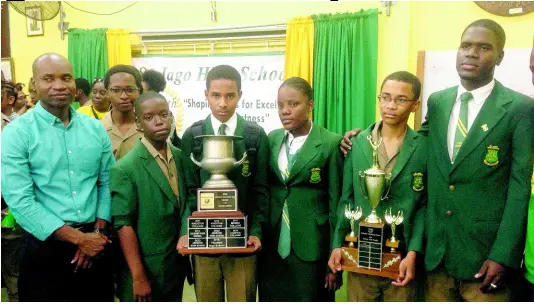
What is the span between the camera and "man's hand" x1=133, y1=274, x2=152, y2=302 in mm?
Answer: 1934

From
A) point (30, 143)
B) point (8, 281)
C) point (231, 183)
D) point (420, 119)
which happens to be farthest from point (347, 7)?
point (8, 281)

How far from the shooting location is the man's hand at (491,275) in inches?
66.0

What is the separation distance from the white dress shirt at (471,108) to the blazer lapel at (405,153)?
6.2 inches

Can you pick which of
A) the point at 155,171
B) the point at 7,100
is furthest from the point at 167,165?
the point at 7,100

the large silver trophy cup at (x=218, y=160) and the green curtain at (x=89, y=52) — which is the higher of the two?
the green curtain at (x=89, y=52)

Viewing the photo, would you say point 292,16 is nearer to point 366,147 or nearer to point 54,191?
point 366,147

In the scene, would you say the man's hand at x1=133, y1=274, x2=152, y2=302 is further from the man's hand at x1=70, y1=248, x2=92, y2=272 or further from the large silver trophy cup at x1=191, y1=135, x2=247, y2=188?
the large silver trophy cup at x1=191, y1=135, x2=247, y2=188

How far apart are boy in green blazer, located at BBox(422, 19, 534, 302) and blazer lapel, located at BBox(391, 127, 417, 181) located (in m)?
0.10

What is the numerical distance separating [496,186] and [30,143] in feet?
6.47

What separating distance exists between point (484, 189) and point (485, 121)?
271mm

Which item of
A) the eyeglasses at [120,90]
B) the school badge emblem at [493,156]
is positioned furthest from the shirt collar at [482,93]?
the eyeglasses at [120,90]

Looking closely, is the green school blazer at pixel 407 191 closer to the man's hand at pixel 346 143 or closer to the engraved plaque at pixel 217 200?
the man's hand at pixel 346 143

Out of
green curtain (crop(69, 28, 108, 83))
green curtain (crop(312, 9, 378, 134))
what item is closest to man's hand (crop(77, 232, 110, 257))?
green curtain (crop(312, 9, 378, 134))

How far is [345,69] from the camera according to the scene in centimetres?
432
